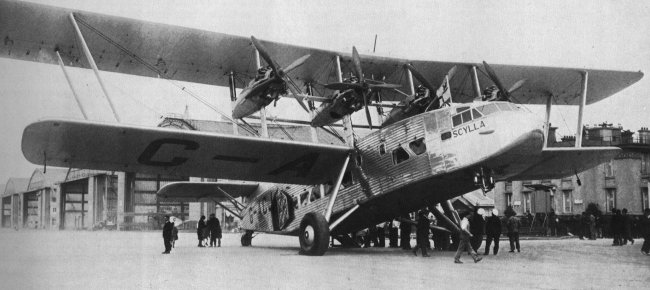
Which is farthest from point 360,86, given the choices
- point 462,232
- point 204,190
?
point 204,190

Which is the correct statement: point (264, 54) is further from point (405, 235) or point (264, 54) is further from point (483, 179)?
point (405, 235)

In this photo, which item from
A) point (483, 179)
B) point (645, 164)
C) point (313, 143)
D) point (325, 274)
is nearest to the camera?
point (325, 274)

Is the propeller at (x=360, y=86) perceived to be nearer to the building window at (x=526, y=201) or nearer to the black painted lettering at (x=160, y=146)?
the black painted lettering at (x=160, y=146)

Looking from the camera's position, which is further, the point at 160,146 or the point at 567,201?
the point at 567,201

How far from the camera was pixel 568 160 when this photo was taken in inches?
659

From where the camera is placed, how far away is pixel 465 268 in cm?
1138

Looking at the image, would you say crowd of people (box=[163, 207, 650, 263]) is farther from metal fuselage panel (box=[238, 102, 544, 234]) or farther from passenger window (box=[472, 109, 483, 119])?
passenger window (box=[472, 109, 483, 119])

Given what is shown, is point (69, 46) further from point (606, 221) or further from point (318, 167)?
point (606, 221)

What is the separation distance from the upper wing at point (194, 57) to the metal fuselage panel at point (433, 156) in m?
3.87

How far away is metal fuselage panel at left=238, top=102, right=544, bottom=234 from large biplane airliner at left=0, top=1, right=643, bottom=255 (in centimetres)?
3

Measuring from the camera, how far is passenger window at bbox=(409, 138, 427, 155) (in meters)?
13.5

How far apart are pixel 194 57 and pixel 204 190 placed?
6.28 m

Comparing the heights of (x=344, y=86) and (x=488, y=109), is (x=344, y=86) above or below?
above

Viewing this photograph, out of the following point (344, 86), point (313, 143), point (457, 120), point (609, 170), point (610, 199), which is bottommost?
point (610, 199)
